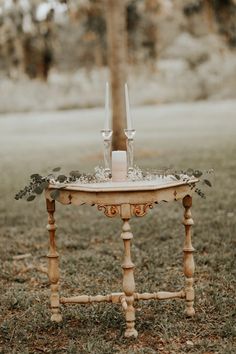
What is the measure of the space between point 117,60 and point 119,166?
8812mm

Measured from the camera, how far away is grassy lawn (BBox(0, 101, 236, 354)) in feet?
13.2

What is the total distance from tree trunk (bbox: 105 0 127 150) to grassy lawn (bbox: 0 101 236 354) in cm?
216

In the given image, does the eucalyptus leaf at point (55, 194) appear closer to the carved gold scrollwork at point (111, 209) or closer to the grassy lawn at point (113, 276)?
the carved gold scrollwork at point (111, 209)

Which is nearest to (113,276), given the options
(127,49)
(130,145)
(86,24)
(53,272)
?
(53,272)

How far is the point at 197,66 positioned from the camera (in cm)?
3347

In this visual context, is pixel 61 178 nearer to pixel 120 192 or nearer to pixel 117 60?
pixel 120 192

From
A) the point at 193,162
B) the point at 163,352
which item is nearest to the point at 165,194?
the point at 163,352

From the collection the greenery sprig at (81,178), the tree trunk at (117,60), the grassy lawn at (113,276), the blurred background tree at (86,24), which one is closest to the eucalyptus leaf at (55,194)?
the greenery sprig at (81,178)

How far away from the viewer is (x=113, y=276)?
5402 millimetres

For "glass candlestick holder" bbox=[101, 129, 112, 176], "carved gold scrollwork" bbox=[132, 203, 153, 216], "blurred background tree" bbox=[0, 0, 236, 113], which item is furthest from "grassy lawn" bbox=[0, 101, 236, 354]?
"blurred background tree" bbox=[0, 0, 236, 113]

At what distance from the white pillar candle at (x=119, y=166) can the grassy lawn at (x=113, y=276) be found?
887mm

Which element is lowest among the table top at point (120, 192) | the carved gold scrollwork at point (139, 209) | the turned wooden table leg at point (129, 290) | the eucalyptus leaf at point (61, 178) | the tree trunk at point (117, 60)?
the turned wooden table leg at point (129, 290)

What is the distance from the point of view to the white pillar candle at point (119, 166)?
416 cm

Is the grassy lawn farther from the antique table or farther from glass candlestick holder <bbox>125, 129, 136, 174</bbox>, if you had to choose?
glass candlestick holder <bbox>125, 129, 136, 174</bbox>
